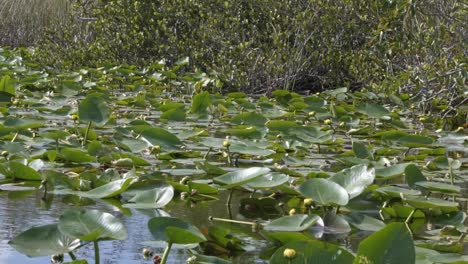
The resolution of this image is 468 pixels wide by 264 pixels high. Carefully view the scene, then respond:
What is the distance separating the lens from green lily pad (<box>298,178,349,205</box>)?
255 centimetres

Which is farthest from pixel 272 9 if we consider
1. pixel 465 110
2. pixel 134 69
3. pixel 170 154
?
pixel 170 154

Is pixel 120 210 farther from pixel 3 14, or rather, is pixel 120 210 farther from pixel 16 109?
pixel 3 14

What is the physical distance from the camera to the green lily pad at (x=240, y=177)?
2798 mm

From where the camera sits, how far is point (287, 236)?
2.30 m

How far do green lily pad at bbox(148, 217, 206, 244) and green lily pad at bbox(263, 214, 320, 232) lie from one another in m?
0.35

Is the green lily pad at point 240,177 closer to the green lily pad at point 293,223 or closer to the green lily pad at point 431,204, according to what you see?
the green lily pad at point 293,223

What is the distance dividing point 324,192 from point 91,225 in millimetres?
792

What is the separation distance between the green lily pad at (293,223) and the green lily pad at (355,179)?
27cm

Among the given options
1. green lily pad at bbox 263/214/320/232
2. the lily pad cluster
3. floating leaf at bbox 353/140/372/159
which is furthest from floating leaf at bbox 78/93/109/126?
green lily pad at bbox 263/214/320/232

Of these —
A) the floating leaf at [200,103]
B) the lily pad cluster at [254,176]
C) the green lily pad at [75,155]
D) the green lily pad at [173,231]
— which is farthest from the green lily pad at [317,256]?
the floating leaf at [200,103]

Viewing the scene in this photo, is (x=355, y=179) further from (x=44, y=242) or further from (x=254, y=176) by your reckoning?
(x=44, y=242)

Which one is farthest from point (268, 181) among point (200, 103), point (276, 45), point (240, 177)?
point (276, 45)

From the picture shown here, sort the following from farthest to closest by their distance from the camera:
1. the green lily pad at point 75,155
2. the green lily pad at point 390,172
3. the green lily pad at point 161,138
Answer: the green lily pad at point 161,138, the green lily pad at point 75,155, the green lily pad at point 390,172

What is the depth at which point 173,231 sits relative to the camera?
77.1 inches
